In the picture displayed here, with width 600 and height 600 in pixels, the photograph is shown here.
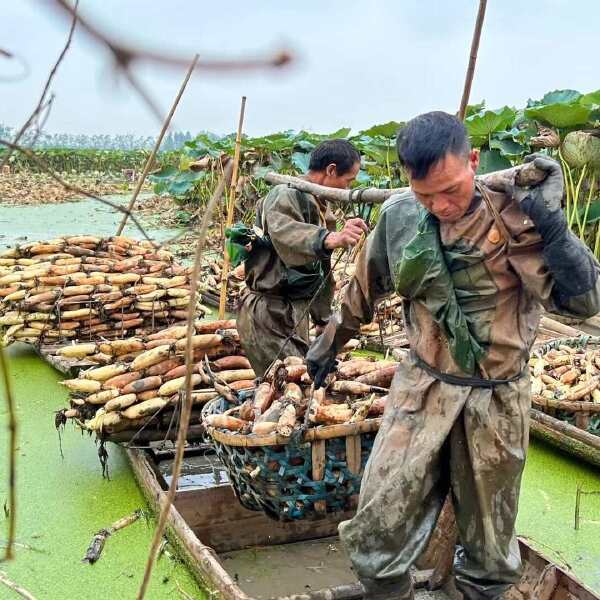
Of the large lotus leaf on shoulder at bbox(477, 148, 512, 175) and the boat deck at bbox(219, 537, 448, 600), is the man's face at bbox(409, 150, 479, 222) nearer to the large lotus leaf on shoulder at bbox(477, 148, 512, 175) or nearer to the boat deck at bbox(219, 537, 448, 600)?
the boat deck at bbox(219, 537, 448, 600)

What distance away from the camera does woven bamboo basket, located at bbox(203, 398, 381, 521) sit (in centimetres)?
269

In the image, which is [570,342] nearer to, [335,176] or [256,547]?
[335,176]

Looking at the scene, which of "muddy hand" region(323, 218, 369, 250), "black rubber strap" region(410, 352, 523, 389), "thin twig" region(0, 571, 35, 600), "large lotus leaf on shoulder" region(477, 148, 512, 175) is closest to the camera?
"thin twig" region(0, 571, 35, 600)

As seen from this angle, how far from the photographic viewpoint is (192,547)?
2.77 metres

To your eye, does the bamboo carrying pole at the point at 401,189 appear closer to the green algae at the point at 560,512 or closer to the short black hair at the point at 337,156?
the short black hair at the point at 337,156

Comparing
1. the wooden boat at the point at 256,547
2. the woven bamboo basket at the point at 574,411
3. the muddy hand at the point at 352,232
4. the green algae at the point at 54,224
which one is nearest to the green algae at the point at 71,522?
the wooden boat at the point at 256,547

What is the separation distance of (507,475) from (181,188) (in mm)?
10391

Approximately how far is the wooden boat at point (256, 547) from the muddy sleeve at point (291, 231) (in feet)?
3.61

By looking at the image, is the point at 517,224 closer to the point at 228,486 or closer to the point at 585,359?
the point at 228,486

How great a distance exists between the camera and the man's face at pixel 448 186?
197 centimetres

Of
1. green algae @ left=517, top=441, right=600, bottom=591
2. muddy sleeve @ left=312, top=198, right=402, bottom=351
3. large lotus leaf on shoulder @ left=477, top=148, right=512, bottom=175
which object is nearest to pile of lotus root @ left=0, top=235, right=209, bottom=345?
green algae @ left=517, top=441, right=600, bottom=591

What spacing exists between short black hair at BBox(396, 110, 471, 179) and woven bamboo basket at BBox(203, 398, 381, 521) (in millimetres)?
1111

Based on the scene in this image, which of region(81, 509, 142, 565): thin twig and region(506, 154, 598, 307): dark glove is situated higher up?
region(506, 154, 598, 307): dark glove

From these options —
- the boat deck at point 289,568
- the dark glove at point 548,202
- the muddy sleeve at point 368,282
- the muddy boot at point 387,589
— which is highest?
the dark glove at point 548,202
